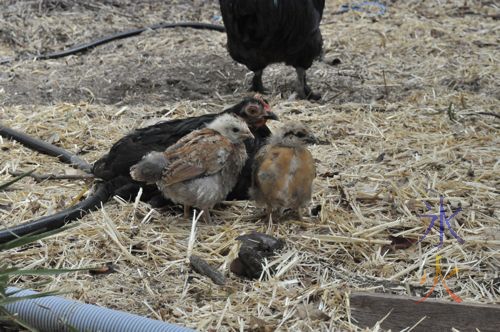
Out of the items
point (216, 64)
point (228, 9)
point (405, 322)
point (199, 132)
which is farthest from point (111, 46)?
point (405, 322)

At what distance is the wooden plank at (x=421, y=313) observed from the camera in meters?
2.73

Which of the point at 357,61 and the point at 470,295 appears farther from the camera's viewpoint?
the point at 357,61

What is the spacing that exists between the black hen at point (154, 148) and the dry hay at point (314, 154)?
0.45 feet

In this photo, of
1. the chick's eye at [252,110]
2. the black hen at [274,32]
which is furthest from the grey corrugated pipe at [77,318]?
the black hen at [274,32]

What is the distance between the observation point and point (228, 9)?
6.20 metres

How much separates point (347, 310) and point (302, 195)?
0.86 m

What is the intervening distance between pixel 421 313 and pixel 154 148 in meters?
1.74

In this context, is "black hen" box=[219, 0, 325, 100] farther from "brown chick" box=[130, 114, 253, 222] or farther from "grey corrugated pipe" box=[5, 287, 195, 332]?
"grey corrugated pipe" box=[5, 287, 195, 332]

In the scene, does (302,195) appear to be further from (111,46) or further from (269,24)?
(111,46)

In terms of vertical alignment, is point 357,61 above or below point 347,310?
below

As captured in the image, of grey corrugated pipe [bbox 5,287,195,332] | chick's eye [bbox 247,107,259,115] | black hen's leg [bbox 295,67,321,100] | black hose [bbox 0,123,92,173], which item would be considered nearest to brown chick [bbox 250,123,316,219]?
chick's eye [bbox 247,107,259,115]

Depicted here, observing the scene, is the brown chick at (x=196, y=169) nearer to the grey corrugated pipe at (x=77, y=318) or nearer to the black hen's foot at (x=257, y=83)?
the grey corrugated pipe at (x=77, y=318)

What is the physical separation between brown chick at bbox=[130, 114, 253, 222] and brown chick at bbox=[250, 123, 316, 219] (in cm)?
15

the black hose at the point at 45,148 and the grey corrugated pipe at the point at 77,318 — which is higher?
the grey corrugated pipe at the point at 77,318
